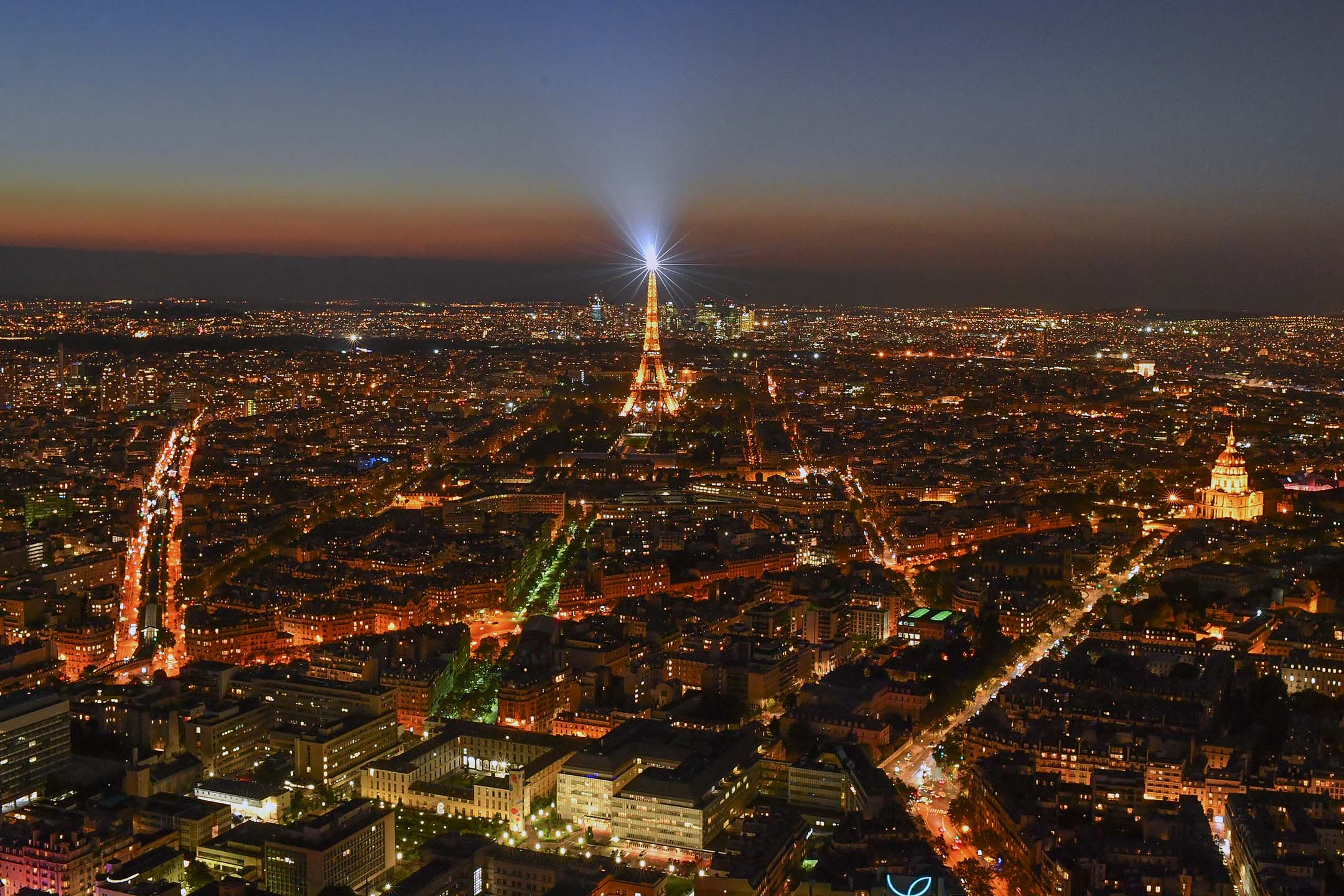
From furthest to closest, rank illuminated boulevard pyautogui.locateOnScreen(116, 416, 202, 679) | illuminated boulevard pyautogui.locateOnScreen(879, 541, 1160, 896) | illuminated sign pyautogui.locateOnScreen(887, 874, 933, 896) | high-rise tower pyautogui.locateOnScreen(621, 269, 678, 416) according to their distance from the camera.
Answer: high-rise tower pyautogui.locateOnScreen(621, 269, 678, 416) → illuminated boulevard pyautogui.locateOnScreen(116, 416, 202, 679) → illuminated boulevard pyautogui.locateOnScreen(879, 541, 1160, 896) → illuminated sign pyautogui.locateOnScreen(887, 874, 933, 896)

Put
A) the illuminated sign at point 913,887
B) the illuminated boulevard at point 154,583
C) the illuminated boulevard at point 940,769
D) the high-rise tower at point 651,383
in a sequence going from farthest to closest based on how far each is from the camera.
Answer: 1. the high-rise tower at point 651,383
2. the illuminated boulevard at point 154,583
3. the illuminated boulevard at point 940,769
4. the illuminated sign at point 913,887

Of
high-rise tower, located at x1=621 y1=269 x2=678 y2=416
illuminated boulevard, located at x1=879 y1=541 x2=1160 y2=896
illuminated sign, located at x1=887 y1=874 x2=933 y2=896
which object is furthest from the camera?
high-rise tower, located at x1=621 y1=269 x2=678 y2=416

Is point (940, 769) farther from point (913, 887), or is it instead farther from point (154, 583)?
point (154, 583)

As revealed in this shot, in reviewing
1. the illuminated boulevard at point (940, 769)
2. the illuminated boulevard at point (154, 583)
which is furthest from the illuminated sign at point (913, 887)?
the illuminated boulevard at point (154, 583)

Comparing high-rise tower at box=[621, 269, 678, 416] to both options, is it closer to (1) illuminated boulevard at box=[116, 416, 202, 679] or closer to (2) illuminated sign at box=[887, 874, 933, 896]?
(1) illuminated boulevard at box=[116, 416, 202, 679]

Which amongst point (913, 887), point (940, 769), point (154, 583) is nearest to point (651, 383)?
point (154, 583)

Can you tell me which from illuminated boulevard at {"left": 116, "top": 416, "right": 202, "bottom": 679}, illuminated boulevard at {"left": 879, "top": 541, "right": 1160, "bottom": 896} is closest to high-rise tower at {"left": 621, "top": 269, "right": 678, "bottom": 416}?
illuminated boulevard at {"left": 116, "top": 416, "right": 202, "bottom": 679}

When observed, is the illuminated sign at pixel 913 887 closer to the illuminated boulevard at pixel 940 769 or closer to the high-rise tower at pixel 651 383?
the illuminated boulevard at pixel 940 769
